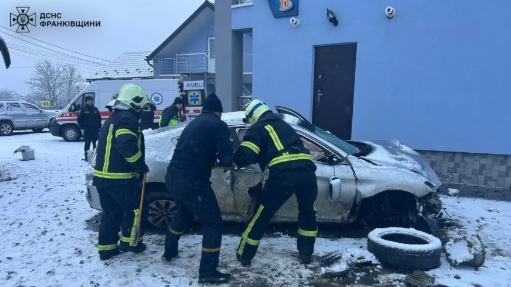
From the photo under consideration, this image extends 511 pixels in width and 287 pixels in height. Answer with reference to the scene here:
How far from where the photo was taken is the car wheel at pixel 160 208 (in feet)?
14.9

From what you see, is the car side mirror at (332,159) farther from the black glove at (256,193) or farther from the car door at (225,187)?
the car door at (225,187)

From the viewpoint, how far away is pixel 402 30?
7449 mm

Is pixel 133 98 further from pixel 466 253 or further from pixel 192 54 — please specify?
pixel 192 54

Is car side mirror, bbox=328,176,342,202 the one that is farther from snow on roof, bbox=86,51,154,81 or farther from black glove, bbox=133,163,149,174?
snow on roof, bbox=86,51,154,81

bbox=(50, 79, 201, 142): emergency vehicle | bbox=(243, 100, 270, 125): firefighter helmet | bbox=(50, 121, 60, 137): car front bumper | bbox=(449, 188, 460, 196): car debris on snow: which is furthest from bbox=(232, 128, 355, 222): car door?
bbox=(50, 121, 60, 137): car front bumper

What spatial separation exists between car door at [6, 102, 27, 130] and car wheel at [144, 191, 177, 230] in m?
15.9

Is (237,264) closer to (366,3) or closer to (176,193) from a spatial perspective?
(176,193)

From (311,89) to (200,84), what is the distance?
273 inches

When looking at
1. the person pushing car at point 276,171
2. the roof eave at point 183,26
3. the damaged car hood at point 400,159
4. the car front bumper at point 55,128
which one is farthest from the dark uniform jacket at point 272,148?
the roof eave at point 183,26

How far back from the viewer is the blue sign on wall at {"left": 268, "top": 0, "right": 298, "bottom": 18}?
27.9ft

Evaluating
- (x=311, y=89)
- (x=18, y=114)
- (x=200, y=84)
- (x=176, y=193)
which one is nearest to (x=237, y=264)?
(x=176, y=193)

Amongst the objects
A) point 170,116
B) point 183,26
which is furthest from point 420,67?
point 183,26

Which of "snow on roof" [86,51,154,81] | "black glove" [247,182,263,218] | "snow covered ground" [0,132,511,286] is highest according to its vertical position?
"snow on roof" [86,51,154,81]

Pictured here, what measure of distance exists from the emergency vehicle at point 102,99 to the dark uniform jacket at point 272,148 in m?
10.9
